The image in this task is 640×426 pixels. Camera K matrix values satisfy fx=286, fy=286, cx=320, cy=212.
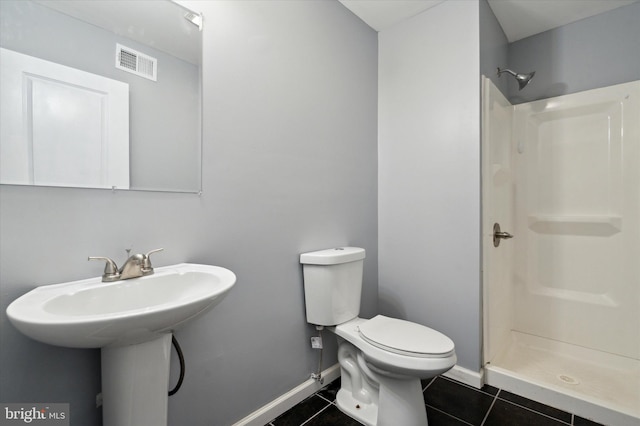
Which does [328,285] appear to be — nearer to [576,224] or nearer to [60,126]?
[60,126]

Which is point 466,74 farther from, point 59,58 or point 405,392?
point 59,58

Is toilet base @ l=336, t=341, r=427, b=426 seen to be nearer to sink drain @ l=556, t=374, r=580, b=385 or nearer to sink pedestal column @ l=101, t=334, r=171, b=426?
sink pedestal column @ l=101, t=334, r=171, b=426

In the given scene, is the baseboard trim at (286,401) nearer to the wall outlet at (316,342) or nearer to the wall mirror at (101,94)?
the wall outlet at (316,342)

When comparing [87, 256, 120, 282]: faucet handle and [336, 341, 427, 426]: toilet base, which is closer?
[87, 256, 120, 282]: faucet handle

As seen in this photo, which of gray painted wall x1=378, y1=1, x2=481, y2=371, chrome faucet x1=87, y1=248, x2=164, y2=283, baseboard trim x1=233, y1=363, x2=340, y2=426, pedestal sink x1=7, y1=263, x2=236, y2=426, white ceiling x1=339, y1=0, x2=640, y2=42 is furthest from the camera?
white ceiling x1=339, y1=0, x2=640, y2=42

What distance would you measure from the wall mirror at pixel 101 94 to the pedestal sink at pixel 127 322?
13.6 inches

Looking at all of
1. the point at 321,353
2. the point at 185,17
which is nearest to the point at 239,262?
the point at 321,353

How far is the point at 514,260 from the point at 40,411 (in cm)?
283

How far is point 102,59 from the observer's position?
3.16ft

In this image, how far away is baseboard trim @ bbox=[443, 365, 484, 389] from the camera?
5.64 ft

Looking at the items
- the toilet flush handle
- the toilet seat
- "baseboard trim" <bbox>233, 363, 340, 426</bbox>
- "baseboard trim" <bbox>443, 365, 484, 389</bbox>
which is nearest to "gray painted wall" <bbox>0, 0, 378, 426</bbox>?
"baseboard trim" <bbox>233, 363, 340, 426</bbox>

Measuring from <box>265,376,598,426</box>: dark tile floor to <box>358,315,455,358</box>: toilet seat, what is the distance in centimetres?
46

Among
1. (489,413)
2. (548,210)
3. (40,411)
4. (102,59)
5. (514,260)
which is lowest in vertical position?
(489,413)

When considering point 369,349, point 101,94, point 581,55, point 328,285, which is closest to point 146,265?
point 101,94
